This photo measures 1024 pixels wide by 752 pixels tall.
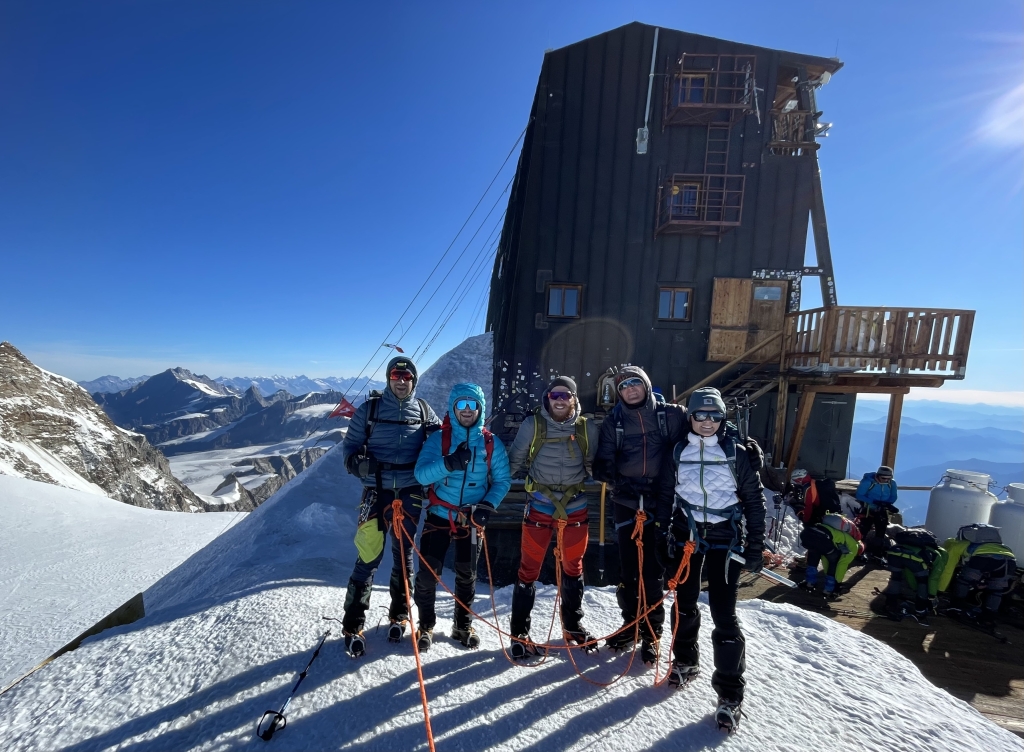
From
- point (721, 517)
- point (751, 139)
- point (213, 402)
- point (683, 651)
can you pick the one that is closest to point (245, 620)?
point (683, 651)

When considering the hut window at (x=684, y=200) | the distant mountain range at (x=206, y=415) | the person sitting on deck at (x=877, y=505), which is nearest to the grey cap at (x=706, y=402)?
the person sitting on deck at (x=877, y=505)

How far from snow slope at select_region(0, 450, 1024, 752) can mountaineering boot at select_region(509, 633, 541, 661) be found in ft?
0.44

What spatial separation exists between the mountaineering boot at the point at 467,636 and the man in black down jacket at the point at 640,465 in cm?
154

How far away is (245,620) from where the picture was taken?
3.89 m

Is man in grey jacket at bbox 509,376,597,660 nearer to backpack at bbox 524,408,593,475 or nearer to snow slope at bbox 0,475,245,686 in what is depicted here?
backpack at bbox 524,408,593,475

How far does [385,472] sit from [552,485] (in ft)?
5.12

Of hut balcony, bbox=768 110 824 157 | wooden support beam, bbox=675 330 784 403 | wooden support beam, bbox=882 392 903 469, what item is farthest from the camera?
hut balcony, bbox=768 110 824 157

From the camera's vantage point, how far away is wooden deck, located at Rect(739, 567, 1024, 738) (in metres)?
4.16

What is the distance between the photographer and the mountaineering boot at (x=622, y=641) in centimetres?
394

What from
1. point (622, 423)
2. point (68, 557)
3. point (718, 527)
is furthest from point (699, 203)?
point (68, 557)

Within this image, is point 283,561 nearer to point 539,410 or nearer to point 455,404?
point 455,404

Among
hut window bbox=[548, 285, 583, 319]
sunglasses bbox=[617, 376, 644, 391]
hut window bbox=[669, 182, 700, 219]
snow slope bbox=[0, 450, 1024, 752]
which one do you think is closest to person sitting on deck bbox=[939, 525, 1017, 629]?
snow slope bbox=[0, 450, 1024, 752]

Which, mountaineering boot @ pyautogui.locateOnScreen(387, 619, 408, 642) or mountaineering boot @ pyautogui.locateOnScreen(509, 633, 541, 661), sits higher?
mountaineering boot @ pyautogui.locateOnScreen(387, 619, 408, 642)

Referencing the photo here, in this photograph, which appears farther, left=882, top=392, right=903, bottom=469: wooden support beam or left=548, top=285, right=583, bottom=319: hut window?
left=548, top=285, right=583, bottom=319: hut window
